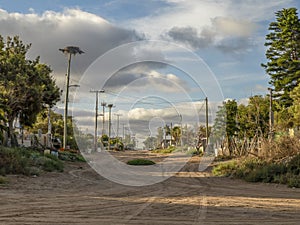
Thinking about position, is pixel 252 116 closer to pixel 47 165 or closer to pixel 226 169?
pixel 226 169

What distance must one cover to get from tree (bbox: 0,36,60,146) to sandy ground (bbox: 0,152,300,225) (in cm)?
1017

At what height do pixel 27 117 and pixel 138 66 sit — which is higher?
pixel 138 66

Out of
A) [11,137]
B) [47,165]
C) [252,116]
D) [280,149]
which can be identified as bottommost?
[47,165]

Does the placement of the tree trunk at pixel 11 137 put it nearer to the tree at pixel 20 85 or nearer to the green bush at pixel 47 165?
the tree at pixel 20 85

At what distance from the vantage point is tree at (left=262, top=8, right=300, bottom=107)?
1519 inches

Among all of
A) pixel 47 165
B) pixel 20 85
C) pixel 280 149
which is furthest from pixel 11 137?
pixel 280 149

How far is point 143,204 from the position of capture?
1102 cm

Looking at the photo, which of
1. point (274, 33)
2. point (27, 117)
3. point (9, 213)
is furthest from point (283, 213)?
point (274, 33)

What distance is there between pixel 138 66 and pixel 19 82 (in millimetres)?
9291

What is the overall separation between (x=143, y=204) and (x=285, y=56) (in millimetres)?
31770

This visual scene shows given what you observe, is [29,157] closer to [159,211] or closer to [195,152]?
[159,211]

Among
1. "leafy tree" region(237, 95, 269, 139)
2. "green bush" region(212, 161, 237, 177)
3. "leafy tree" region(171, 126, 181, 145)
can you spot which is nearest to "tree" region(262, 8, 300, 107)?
"leafy tree" region(237, 95, 269, 139)

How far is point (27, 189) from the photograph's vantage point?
13.6 metres

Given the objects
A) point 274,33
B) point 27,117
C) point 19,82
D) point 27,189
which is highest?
point 274,33
